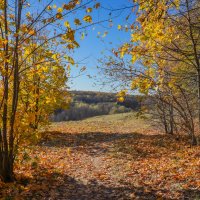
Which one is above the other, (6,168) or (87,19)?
(87,19)

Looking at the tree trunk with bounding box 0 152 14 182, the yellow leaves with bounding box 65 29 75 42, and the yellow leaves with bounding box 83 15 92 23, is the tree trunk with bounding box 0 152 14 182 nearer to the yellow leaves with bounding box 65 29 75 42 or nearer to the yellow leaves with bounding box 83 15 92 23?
the yellow leaves with bounding box 65 29 75 42

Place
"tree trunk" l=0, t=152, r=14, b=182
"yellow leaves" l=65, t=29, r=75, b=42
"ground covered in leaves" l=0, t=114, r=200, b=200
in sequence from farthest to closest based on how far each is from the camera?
"tree trunk" l=0, t=152, r=14, b=182
"ground covered in leaves" l=0, t=114, r=200, b=200
"yellow leaves" l=65, t=29, r=75, b=42

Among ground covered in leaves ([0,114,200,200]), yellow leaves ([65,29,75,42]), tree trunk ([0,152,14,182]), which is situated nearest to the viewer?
yellow leaves ([65,29,75,42])

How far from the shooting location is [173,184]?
8164 mm

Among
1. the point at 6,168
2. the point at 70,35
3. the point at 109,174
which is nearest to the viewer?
the point at 70,35

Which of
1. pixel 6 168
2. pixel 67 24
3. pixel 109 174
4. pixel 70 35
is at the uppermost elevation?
pixel 67 24

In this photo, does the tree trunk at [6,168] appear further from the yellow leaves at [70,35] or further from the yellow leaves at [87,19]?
the yellow leaves at [87,19]

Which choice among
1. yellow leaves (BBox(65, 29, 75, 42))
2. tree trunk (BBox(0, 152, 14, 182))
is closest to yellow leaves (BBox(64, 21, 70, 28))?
yellow leaves (BBox(65, 29, 75, 42))

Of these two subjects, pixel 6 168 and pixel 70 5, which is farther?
pixel 6 168

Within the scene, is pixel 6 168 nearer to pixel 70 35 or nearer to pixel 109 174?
pixel 109 174

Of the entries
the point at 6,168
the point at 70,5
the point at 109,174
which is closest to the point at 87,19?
the point at 70,5

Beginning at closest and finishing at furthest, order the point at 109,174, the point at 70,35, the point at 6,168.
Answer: the point at 70,35, the point at 6,168, the point at 109,174

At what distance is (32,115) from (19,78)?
1080 millimetres

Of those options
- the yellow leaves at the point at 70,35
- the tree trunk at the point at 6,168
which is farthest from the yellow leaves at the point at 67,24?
the tree trunk at the point at 6,168
